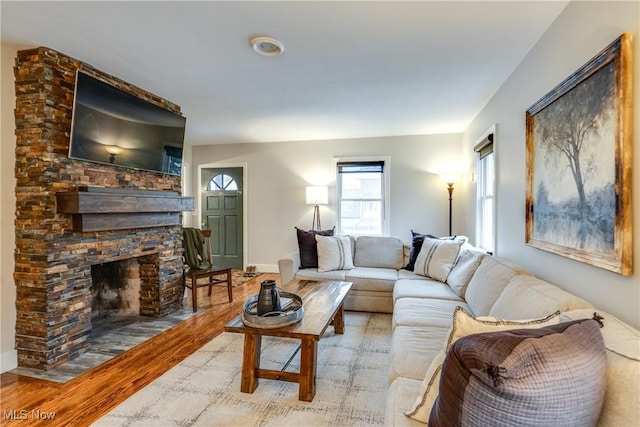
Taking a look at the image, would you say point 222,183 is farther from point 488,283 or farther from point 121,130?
point 488,283

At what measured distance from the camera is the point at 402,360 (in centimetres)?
159

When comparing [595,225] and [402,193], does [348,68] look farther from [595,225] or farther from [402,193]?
[402,193]

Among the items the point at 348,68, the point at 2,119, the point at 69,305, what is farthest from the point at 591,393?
the point at 2,119

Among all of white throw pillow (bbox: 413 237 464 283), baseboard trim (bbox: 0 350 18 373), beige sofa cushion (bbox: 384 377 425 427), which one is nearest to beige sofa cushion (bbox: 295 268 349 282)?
white throw pillow (bbox: 413 237 464 283)

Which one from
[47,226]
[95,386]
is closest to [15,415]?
[95,386]

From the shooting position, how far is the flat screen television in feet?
8.00

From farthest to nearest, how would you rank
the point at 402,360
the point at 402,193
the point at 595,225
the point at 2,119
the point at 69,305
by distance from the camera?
the point at 402,193 → the point at 69,305 → the point at 2,119 → the point at 402,360 → the point at 595,225

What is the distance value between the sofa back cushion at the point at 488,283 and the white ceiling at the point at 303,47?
61.7 inches

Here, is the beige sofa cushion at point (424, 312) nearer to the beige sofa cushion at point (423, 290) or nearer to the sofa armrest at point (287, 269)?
the beige sofa cushion at point (423, 290)

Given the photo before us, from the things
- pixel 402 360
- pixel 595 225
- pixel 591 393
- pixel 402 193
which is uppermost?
pixel 402 193

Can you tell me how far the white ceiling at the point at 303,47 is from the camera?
1835mm

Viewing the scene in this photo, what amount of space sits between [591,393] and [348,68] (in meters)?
2.50

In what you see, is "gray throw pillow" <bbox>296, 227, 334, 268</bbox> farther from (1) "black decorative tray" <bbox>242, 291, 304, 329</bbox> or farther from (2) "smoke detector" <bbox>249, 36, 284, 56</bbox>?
(2) "smoke detector" <bbox>249, 36, 284, 56</bbox>

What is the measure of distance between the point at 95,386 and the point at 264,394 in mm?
1155
